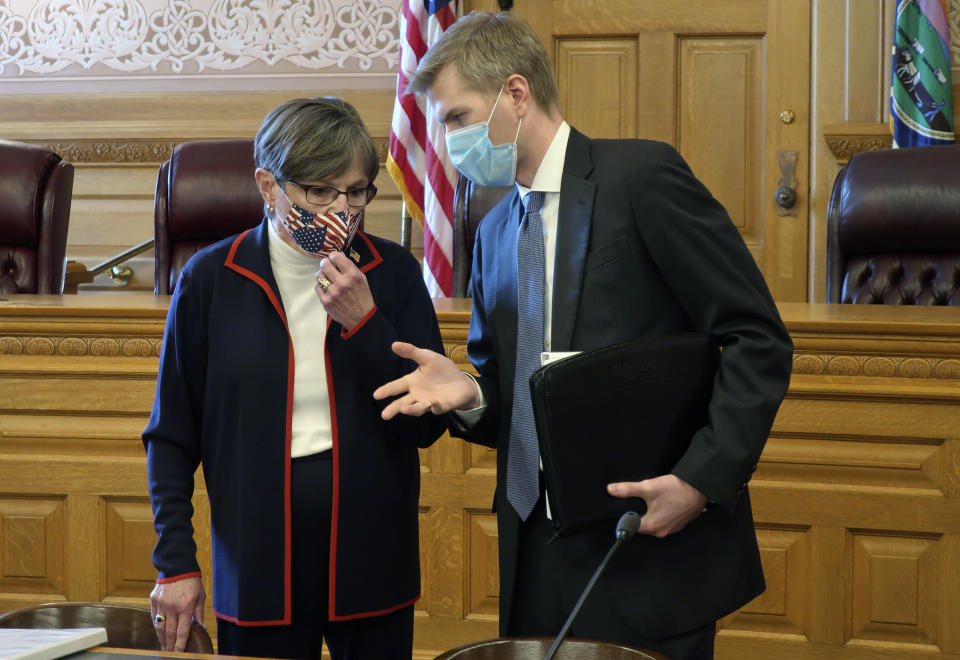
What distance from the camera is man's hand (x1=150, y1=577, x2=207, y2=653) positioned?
131cm

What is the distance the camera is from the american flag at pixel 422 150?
4.28 meters

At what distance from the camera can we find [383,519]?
1.39 m

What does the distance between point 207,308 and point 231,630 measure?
0.42 m

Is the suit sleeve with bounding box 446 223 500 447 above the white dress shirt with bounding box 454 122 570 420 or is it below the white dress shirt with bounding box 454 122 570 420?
below

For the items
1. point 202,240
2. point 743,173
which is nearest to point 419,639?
point 202,240

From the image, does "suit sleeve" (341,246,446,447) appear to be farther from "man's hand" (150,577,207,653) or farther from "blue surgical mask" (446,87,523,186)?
"man's hand" (150,577,207,653)

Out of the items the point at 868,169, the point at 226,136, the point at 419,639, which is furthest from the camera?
the point at 226,136

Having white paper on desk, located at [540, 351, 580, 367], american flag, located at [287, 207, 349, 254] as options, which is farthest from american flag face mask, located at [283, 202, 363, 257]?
white paper on desk, located at [540, 351, 580, 367]

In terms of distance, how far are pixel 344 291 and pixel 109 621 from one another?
486 millimetres

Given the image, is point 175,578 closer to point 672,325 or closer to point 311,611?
point 311,611

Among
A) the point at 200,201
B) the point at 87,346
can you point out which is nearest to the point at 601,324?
the point at 87,346

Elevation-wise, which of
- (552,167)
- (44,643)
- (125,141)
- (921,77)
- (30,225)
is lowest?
(44,643)

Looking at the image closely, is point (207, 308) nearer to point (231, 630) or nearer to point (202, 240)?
point (231, 630)

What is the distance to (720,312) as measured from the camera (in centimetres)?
126
